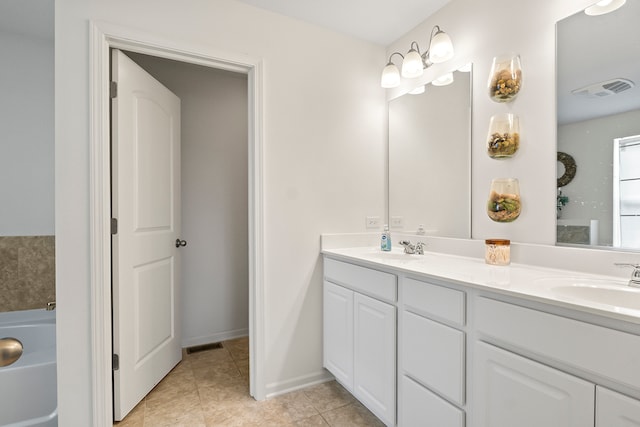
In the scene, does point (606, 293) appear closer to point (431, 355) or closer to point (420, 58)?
point (431, 355)

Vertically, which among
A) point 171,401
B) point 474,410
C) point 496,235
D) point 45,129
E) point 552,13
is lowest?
point 171,401

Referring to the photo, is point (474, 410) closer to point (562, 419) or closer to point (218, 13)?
point (562, 419)

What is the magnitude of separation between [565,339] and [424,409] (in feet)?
2.31

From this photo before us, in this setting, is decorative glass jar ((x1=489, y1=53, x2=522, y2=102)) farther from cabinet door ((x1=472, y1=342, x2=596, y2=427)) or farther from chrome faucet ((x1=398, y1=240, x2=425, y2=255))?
cabinet door ((x1=472, y1=342, x2=596, y2=427))

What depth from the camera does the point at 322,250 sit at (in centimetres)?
213

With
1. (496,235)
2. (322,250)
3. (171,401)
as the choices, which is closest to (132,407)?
(171,401)

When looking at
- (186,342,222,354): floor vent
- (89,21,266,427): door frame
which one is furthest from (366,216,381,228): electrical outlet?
(186,342,222,354): floor vent

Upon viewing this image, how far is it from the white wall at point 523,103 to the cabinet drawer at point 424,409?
86 centimetres

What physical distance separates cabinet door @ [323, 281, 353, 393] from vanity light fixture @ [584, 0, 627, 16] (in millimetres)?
1693

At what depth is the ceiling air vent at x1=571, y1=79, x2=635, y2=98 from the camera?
1214 mm

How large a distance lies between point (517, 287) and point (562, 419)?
1.22ft

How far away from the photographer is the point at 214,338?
2.78 metres

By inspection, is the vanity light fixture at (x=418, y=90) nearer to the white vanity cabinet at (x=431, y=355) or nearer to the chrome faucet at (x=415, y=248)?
the chrome faucet at (x=415, y=248)

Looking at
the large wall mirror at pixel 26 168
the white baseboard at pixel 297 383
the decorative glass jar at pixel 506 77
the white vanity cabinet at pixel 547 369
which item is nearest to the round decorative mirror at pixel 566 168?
the decorative glass jar at pixel 506 77
